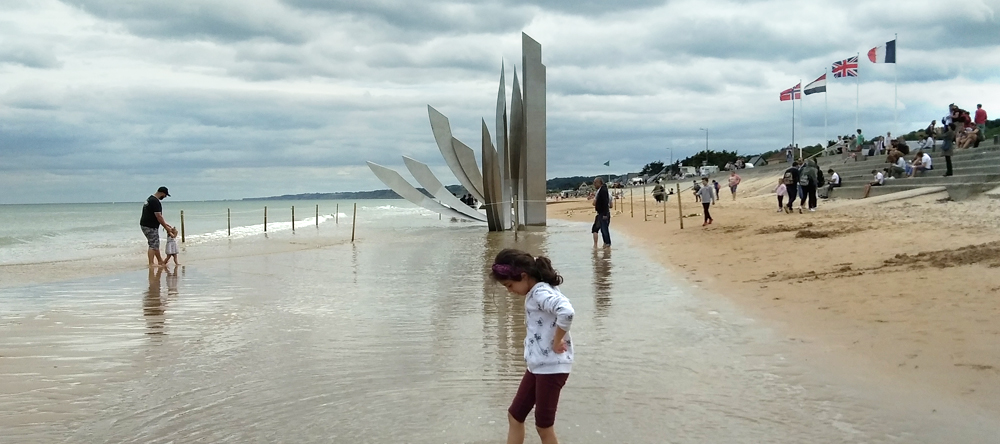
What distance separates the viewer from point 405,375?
5.17 m

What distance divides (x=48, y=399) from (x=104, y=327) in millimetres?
2648

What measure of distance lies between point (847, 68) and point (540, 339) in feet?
94.7

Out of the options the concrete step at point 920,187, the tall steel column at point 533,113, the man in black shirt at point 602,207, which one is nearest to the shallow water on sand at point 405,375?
the man in black shirt at point 602,207

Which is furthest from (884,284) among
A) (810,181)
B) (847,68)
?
(847,68)

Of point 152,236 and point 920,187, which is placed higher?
point 920,187

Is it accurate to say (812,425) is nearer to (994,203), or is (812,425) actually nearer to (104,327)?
(104,327)

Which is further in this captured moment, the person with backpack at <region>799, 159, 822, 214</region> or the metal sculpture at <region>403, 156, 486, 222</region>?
the metal sculpture at <region>403, 156, 486, 222</region>

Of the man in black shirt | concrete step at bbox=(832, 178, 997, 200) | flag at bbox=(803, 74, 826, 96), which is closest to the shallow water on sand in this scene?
the man in black shirt

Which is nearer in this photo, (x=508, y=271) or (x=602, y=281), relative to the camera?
(x=508, y=271)

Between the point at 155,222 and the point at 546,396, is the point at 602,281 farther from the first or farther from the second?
the point at 155,222

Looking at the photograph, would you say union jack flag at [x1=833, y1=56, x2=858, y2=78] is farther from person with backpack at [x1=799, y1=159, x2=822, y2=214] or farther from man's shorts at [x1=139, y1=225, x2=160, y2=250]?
man's shorts at [x1=139, y1=225, x2=160, y2=250]

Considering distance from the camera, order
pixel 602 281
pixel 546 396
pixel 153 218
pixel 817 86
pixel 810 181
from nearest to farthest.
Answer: pixel 546 396, pixel 602 281, pixel 153 218, pixel 810 181, pixel 817 86

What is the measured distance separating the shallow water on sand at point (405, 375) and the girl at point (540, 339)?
551 mm

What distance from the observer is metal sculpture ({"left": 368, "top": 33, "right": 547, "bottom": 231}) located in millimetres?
23172
